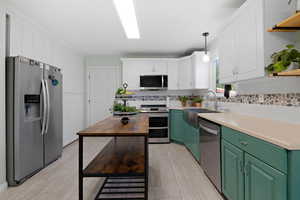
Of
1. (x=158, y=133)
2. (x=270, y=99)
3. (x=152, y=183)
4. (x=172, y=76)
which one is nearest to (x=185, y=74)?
(x=172, y=76)

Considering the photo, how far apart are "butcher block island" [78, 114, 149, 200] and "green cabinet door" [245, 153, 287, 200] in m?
0.86

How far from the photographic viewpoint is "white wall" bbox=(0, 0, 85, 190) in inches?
90.1

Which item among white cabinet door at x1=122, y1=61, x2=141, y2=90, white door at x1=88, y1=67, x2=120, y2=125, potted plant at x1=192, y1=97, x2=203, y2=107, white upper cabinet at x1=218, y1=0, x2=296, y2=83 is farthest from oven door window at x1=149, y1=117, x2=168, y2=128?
white upper cabinet at x1=218, y1=0, x2=296, y2=83

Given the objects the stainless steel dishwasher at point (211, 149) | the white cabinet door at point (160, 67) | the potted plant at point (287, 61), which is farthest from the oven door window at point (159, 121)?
the potted plant at point (287, 61)

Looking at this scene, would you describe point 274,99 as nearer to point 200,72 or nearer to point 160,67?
point 200,72

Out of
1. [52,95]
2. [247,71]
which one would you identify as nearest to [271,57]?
[247,71]

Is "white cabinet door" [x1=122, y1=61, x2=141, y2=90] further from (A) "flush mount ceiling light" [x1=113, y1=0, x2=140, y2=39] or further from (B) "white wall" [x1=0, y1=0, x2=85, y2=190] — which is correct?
(B) "white wall" [x1=0, y1=0, x2=85, y2=190]

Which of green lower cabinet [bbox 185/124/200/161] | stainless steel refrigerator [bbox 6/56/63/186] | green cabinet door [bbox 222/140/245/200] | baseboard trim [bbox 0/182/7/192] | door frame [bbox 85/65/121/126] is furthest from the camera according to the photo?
door frame [bbox 85/65/121/126]

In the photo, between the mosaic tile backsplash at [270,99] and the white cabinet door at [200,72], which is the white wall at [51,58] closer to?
the white cabinet door at [200,72]

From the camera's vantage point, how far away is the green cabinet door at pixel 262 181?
1.10 m

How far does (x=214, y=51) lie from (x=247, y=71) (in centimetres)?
219

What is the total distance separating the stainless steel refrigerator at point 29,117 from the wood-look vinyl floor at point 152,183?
19 cm

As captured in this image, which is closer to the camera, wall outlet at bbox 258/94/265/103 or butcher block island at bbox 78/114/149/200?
butcher block island at bbox 78/114/149/200

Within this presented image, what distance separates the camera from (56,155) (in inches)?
126
